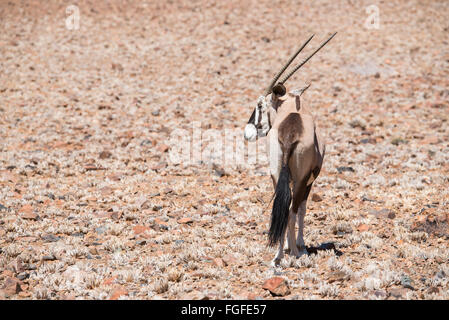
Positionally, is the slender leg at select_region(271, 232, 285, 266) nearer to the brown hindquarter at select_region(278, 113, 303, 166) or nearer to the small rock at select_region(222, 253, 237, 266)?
the small rock at select_region(222, 253, 237, 266)

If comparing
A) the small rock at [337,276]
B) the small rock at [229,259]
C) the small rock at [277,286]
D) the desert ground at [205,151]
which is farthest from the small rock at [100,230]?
the small rock at [337,276]

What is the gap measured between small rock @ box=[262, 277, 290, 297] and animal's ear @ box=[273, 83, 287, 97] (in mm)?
3235

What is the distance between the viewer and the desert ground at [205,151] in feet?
21.7

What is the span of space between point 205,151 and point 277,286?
31.1 feet

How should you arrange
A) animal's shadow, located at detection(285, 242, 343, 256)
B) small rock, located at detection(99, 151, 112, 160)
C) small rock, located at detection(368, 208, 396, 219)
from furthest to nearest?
small rock, located at detection(99, 151, 112, 160) < small rock, located at detection(368, 208, 396, 219) < animal's shadow, located at detection(285, 242, 343, 256)

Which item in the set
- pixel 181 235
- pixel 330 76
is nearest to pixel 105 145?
pixel 181 235

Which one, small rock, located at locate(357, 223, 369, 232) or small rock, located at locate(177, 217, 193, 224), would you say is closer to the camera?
small rock, located at locate(357, 223, 369, 232)

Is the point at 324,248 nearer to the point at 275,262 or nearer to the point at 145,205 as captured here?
the point at 275,262

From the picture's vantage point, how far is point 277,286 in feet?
19.2

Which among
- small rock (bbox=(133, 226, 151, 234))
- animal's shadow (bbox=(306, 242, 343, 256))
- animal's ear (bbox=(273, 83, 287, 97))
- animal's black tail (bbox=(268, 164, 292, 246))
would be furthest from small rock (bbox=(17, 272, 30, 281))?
animal's ear (bbox=(273, 83, 287, 97))

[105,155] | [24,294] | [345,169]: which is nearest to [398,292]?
[24,294]

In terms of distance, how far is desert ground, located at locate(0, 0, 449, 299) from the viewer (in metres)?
6.62

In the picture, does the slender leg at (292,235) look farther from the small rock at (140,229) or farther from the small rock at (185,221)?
the small rock at (140,229)

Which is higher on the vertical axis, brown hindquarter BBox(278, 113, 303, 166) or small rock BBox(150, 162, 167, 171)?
brown hindquarter BBox(278, 113, 303, 166)
